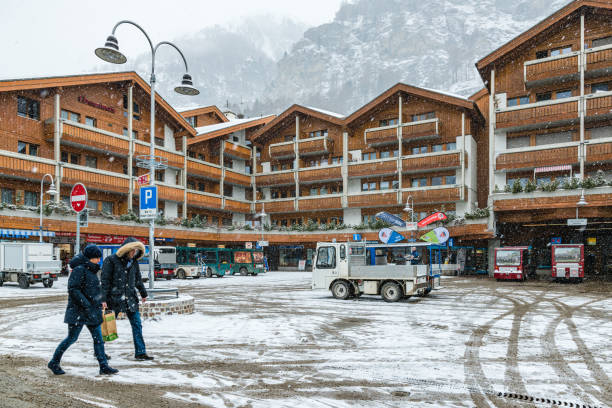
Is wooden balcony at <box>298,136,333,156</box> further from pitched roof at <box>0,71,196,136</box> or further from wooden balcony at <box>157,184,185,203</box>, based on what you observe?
wooden balcony at <box>157,184,185,203</box>

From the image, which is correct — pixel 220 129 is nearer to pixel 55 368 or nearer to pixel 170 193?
pixel 170 193

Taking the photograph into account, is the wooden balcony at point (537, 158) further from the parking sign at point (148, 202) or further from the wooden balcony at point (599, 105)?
the parking sign at point (148, 202)

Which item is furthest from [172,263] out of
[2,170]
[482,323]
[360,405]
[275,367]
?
[360,405]

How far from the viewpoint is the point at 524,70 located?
35656 mm

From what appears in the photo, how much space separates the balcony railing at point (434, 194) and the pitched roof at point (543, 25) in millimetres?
9901

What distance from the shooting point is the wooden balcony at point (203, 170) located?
4381 centimetres

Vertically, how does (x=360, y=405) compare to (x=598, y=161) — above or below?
below

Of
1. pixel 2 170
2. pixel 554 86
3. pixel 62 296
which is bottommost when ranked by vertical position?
pixel 62 296

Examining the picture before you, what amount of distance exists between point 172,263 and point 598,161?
2917 cm

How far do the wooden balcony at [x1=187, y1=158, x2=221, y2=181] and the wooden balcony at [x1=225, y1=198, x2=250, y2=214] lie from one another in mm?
2510

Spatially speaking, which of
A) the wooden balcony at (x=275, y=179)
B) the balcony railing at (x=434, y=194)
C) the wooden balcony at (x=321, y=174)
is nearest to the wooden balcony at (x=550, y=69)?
the balcony railing at (x=434, y=194)

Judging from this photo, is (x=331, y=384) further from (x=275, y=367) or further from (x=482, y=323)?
(x=482, y=323)

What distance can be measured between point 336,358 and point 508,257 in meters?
25.4

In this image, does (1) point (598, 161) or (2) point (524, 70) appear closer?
(1) point (598, 161)
